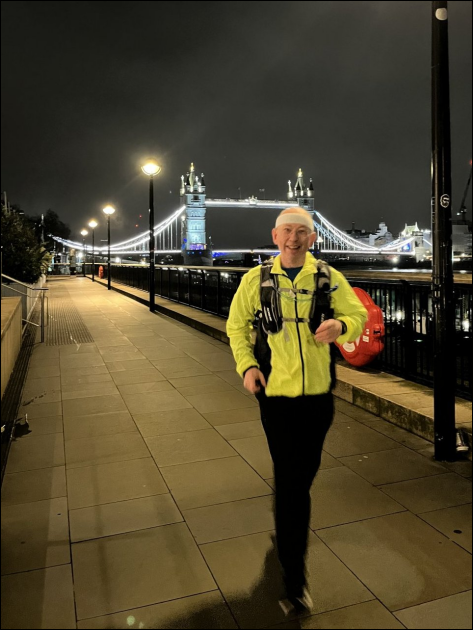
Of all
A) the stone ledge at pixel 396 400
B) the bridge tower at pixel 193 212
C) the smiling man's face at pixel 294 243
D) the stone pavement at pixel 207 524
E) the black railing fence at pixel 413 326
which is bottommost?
the stone pavement at pixel 207 524

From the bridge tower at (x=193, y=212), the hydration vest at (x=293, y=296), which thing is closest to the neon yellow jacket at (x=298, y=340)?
the hydration vest at (x=293, y=296)

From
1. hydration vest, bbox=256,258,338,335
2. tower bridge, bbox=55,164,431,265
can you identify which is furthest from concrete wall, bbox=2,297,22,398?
tower bridge, bbox=55,164,431,265

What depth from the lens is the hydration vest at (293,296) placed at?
99.4 inches

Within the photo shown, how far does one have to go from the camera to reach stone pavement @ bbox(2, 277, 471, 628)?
97.8 inches

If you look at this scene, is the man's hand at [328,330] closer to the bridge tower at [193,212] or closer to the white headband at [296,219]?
the white headband at [296,219]

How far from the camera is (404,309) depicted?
629cm

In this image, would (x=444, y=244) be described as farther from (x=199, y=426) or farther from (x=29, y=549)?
(x=29, y=549)

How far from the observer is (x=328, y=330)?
2.46 metres

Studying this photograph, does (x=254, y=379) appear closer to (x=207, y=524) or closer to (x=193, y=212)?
(x=207, y=524)

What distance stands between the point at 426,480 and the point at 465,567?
1082 mm

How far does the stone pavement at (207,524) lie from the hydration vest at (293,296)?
1178mm

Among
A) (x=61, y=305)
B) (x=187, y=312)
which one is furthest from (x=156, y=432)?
(x=61, y=305)

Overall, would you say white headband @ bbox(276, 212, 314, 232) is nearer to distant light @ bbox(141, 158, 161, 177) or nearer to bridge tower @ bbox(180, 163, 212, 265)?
distant light @ bbox(141, 158, 161, 177)

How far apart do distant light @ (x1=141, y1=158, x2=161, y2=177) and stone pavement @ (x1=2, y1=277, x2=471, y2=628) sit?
10832 mm
